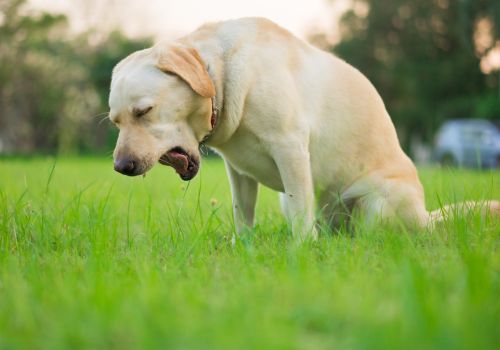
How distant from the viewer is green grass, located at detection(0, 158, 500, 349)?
1.39m

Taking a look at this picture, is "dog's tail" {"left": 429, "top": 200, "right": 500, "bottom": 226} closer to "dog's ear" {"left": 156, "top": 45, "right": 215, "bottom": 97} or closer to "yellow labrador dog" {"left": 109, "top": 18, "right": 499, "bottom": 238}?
"yellow labrador dog" {"left": 109, "top": 18, "right": 499, "bottom": 238}

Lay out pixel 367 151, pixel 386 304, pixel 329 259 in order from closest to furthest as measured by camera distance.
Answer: pixel 386 304 < pixel 329 259 < pixel 367 151

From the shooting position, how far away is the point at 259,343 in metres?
1.32

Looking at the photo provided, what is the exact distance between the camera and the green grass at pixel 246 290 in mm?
1395

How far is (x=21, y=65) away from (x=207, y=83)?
67.4 feet

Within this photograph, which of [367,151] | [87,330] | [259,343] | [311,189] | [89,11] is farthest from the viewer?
[89,11]

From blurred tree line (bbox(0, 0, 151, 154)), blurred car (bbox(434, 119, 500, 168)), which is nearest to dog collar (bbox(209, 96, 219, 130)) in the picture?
blurred car (bbox(434, 119, 500, 168))

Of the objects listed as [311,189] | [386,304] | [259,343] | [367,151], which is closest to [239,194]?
[311,189]

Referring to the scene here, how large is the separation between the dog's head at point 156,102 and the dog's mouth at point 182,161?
0.06 metres

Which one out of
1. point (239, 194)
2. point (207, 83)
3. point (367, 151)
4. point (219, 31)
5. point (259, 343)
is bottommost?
point (239, 194)

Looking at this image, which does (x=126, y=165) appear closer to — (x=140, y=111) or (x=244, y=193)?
(x=140, y=111)

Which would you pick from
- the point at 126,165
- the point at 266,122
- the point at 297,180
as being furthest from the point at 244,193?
the point at 126,165

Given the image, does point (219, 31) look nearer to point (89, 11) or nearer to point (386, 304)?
point (386, 304)

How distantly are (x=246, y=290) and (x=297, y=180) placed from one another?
139 centimetres
